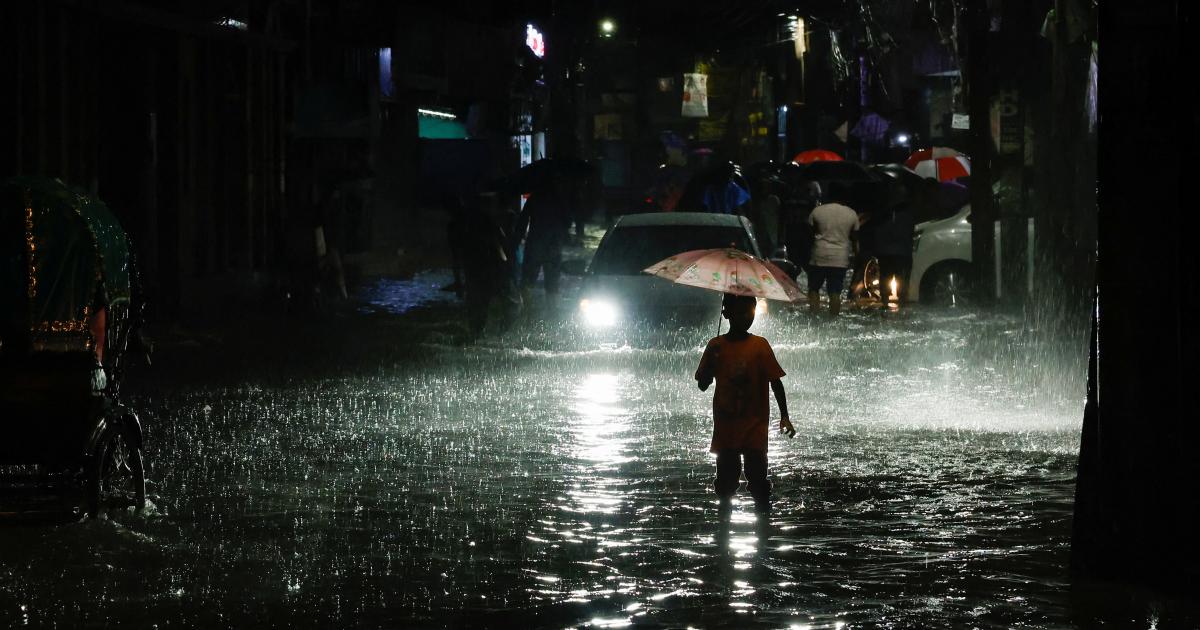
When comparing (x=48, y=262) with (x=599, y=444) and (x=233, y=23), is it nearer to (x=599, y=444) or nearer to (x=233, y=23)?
(x=599, y=444)

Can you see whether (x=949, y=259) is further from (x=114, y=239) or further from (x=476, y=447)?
(x=114, y=239)

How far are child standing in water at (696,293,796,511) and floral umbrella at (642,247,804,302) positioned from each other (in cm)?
24

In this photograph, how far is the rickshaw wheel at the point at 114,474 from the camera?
28.2ft

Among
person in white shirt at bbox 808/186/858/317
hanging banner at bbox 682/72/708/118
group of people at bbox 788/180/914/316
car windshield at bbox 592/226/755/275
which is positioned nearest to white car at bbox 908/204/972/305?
group of people at bbox 788/180/914/316

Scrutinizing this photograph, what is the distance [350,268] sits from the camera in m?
26.5

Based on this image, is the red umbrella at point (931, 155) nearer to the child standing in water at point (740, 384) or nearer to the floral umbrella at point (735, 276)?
the floral umbrella at point (735, 276)

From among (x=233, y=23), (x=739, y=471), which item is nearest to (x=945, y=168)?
(x=233, y=23)

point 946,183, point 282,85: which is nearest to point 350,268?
point 282,85

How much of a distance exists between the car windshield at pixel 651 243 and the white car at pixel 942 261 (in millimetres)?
5673

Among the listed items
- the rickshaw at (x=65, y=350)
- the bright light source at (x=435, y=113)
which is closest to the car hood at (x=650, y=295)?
the rickshaw at (x=65, y=350)

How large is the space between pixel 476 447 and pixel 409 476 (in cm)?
122

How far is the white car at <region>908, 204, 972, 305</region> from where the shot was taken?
2377cm

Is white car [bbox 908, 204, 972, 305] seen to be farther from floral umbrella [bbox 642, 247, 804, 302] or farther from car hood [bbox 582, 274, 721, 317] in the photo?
floral umbrella [bbox 642, 247, 804, 302]

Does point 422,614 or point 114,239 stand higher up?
point 114,239
